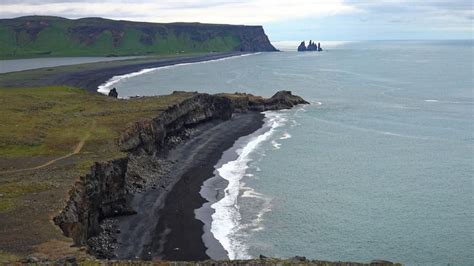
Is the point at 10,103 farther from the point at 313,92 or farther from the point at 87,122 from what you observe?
the point at 313,92

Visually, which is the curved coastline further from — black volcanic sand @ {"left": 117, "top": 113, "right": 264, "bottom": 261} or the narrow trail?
the narrow trail

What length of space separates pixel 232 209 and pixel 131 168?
53.2ft

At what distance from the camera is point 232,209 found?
221 ft

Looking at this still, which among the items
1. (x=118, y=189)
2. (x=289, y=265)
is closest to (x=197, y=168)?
(x=118, y=189)

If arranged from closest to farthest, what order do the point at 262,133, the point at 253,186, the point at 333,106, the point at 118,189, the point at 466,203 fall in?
the point at 118,189, the point at 466,203, the point at 253,186, the point at 262,133, the point at 333,106

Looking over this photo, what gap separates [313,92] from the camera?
192250 millimetres

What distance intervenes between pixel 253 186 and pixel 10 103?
5445 centimetres

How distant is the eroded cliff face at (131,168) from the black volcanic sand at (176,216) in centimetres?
214

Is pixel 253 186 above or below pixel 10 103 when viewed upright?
below

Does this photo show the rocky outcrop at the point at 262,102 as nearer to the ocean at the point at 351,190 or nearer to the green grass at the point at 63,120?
the ocean at the point at 351,190

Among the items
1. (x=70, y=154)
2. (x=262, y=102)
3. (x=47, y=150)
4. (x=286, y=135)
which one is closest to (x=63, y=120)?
(x=47, y=150)

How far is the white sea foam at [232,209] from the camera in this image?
55.8 metres

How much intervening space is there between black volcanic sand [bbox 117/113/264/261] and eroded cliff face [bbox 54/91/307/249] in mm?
2137

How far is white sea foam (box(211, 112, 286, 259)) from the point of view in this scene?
55766 mm
